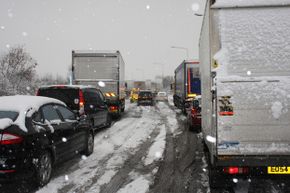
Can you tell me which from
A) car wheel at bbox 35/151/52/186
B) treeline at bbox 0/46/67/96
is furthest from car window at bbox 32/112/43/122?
treeline at bbox 0/46/67/96

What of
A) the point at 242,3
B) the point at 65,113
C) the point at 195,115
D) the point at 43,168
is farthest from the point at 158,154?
the point at 242,3

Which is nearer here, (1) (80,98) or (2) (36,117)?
(2) (36,117)

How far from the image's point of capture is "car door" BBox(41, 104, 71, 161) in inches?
300

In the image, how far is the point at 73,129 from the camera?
29.5 ft

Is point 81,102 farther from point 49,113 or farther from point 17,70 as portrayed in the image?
point 17,70

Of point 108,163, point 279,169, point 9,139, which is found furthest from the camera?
point 108,163

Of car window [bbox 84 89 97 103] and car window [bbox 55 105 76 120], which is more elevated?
car window [bbox 84 89 97 103]

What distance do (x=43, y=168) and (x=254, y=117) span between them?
380 centimetres

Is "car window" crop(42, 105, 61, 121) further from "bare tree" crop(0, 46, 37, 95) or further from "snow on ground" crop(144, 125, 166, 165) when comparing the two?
"bare tree" crop(0, 46, 37, 95)

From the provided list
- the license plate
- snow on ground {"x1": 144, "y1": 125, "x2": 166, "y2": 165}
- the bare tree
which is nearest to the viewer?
the license plate

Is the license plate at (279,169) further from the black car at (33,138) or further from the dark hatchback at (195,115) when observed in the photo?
the dark hatchback at (195,115)

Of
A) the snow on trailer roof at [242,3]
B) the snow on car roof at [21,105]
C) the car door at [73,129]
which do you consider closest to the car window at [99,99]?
the car door at [73,129]

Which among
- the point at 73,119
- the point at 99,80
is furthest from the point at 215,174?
the point at 99,80

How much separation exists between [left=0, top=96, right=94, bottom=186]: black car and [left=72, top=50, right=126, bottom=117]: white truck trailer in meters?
12.4
